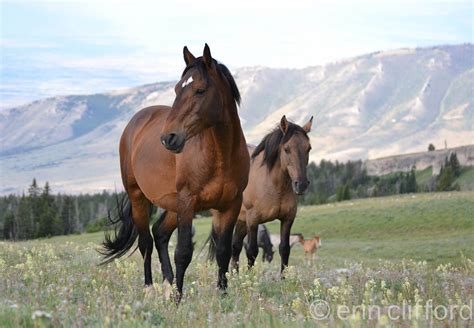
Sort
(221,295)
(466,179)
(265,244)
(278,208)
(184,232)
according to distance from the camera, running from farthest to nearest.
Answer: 1. (466,179)
2. (265,244)
3. (278,208)
4. (221,295)
5. (184,232)

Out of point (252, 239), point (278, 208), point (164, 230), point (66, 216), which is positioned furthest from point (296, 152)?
point (66, 216)

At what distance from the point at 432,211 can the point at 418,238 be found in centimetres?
908

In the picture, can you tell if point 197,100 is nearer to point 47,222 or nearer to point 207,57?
point 207,57

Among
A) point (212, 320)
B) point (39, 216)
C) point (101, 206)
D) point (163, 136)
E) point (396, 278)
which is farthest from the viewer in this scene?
point (101, 206)

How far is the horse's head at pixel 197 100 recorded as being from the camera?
8.97m

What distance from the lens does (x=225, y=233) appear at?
10.3 m

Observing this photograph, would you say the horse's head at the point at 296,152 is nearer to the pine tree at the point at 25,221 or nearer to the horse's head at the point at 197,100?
the horse's head at the point at 197,100

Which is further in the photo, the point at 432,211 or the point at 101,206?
the point at 101,206

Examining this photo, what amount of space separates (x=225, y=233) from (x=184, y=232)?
81 cm

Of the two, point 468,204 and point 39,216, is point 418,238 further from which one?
point 39,216

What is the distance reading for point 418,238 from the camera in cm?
5256

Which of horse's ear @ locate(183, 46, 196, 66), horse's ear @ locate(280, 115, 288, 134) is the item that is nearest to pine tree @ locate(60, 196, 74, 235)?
horse's ear @ locate(280, 115, 288, 134)

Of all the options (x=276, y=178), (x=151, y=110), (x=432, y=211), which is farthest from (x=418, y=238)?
(x=151, y=110)

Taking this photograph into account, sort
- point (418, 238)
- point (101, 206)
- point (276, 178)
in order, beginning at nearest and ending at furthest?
point (276, 178) → point (418, 238) → point (101, 206)
